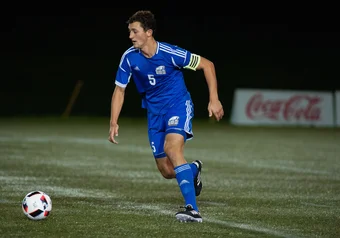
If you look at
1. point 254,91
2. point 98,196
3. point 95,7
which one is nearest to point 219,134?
point 254,91

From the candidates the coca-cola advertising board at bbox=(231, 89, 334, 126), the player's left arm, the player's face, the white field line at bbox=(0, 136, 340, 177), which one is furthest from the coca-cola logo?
the player's face

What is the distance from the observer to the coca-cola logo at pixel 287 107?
27.6 meters

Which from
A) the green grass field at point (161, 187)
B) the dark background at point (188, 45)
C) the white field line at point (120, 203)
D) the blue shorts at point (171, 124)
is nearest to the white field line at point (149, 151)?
the green grass field at point (161, 187)

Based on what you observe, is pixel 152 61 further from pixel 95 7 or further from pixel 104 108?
pixel 95 7

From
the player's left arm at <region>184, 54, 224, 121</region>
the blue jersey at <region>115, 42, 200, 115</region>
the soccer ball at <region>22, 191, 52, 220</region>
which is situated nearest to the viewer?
the soccer ball at <region>22, 191, 52, 220</region>

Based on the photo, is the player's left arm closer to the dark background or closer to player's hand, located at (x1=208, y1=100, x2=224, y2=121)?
player's hand, located at (x1=208, y1=100, x2=224, y2=121)

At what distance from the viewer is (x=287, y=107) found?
1092 inches

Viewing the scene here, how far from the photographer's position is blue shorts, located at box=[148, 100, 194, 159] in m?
8.51

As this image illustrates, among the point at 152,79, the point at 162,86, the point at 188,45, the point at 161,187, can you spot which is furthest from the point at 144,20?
the point at 188,45

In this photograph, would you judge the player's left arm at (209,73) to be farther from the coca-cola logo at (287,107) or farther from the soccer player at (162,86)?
the coca-cola logo at (287,107)

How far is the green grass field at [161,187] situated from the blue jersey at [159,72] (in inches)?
47.6

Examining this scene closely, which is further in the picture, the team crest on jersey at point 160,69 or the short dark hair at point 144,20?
the team crest on jersey at point 160,69

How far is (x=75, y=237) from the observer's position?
691cm

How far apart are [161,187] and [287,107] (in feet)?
56.5
